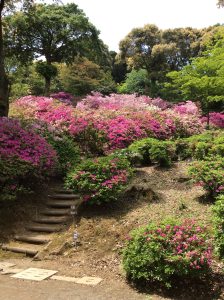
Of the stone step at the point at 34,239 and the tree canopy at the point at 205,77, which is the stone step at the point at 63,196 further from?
the tree canopy at the point at 205,77

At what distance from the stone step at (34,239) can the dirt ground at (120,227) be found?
9.1 inches

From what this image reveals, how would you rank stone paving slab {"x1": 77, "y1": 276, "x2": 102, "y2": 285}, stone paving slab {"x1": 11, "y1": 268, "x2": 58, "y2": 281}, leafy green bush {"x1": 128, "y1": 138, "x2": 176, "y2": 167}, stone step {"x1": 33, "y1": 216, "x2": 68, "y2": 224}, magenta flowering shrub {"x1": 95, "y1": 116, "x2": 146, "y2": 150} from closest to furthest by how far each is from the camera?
1. stone paving slab {"x1": 77, "y1": 276, "x2": 102, "y2": 285}
2. stone paving slab {"x1": 11, "y1": 268, "x2": 58, "y2": 281}
3. stone step {"x1": 33, "y1": 216, "x2": 68, "y2": 224}
4. leafy green bush {"x1": 128, "y1": 138, "x2": 176, "y2": 167}
5. magenta flowering shrub {"x1": 95, "y1": 116, "x2": 146, "y2": 150}

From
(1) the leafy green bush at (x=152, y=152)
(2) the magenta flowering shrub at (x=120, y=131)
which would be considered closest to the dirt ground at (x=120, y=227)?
(1) the leafy green bush at (x=152, y=152)

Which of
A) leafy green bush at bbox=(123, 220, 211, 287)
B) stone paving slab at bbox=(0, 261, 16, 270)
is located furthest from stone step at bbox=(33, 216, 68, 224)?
leafy green bush at bbox=(123, 220, 211, 287)

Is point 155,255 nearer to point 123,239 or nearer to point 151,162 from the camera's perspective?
point 123,239

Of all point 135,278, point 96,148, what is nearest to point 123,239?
point 135,278

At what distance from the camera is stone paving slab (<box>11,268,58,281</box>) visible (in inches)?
221

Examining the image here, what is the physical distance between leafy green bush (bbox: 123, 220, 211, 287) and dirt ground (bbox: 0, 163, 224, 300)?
0.25 meters

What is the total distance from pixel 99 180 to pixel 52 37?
75.5 feet

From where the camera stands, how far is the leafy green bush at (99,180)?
7.50 meters

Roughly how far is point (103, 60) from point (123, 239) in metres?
26.6

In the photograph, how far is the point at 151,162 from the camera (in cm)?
1055

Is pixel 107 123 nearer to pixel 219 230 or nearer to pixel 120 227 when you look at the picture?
pixel 120 227

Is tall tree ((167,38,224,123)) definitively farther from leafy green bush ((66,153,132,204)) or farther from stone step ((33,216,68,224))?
stone step ((33,216,68,224))
